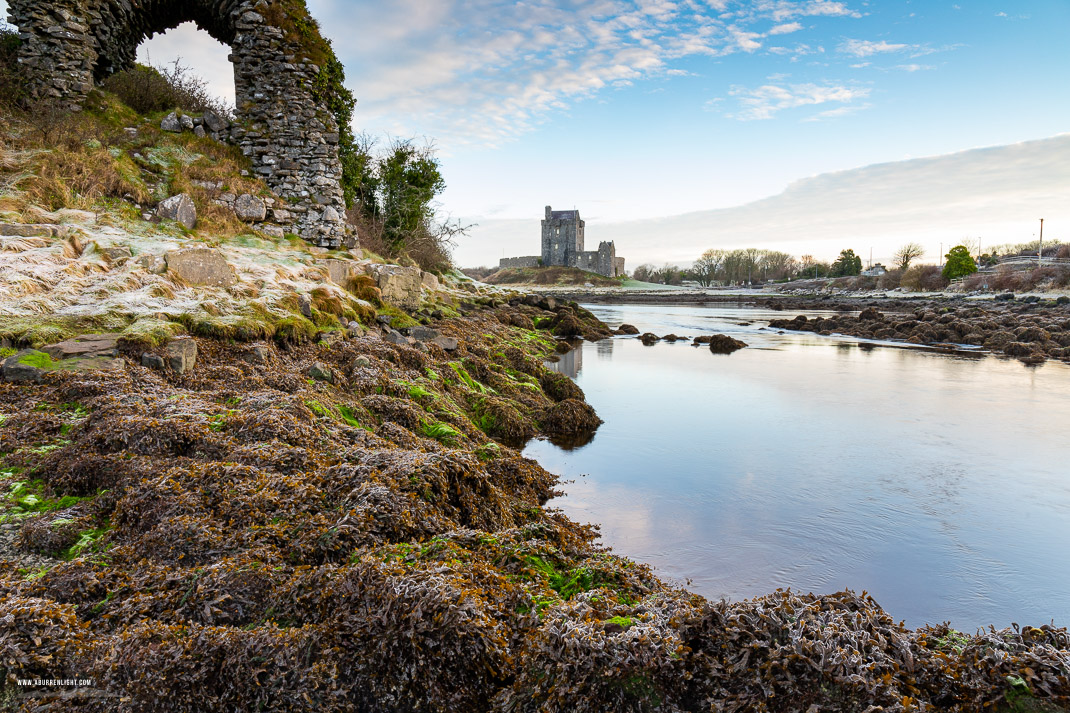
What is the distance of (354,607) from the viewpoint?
2.30 m

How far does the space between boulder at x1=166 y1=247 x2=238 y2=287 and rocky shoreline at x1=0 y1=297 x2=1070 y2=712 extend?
11.6ft

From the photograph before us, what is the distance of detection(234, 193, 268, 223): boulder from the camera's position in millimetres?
11195

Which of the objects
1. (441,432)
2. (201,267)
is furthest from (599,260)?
(441,432)

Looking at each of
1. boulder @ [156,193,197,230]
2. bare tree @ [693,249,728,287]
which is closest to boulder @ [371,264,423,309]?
boulder @ [156,193,197,230]

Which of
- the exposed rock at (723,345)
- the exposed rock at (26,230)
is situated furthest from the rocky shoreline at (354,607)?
the exposed rock at (723,345)

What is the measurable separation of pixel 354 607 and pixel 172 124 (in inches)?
559

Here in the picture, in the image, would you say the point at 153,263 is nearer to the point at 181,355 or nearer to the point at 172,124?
the point at 181,355

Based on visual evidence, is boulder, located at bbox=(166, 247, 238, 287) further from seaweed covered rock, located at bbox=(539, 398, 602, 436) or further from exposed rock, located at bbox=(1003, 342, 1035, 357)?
exposed rock, located at bbox=(1003, 342, 1035, 357)

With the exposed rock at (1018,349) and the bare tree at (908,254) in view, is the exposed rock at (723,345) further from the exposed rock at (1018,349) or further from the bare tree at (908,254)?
the bare tree at (908,254)

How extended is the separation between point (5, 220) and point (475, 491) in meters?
7.78

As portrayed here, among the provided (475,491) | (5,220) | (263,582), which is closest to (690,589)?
(475,491)

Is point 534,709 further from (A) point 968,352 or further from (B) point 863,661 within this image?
(A) point 968,352

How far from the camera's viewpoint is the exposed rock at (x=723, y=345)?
1764cm

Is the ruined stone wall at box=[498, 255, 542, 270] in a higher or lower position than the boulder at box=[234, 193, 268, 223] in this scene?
higher
